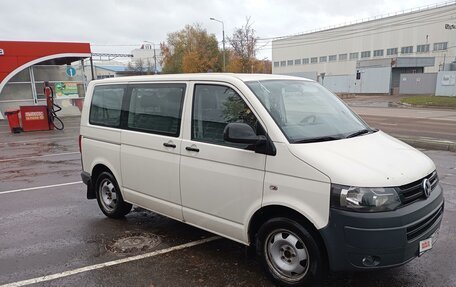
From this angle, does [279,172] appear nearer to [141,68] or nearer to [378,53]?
[378,53]

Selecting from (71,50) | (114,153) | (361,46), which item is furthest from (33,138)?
(361,46)

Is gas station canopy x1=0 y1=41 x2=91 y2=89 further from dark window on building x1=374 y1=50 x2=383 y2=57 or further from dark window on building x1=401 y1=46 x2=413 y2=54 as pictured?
dark window on building x1=374 y1=50 x2=383 y2=57

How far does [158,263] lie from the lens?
163 inches

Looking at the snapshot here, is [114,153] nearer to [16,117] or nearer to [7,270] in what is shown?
[7,270]

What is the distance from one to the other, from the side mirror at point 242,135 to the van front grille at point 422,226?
1.42 metres

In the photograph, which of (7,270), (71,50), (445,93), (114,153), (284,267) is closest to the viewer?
(284,267)

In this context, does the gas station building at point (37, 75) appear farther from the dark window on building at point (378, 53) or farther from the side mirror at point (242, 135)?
the dark window on building at point (378, 53)

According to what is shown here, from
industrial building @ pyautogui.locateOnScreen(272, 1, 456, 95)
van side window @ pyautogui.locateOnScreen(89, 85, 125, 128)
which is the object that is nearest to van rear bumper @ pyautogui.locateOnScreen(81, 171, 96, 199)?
van side window @ pyautogui.locateOnScreen(89, 85, 125, 128)

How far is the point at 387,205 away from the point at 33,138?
15.2 meters

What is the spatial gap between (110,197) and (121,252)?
1319mm

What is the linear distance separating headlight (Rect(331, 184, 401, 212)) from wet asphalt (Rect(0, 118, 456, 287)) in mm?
992

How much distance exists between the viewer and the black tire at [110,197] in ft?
17.7

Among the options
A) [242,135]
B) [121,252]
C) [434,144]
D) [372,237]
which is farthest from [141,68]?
[372,237]

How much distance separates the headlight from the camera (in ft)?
9.91
